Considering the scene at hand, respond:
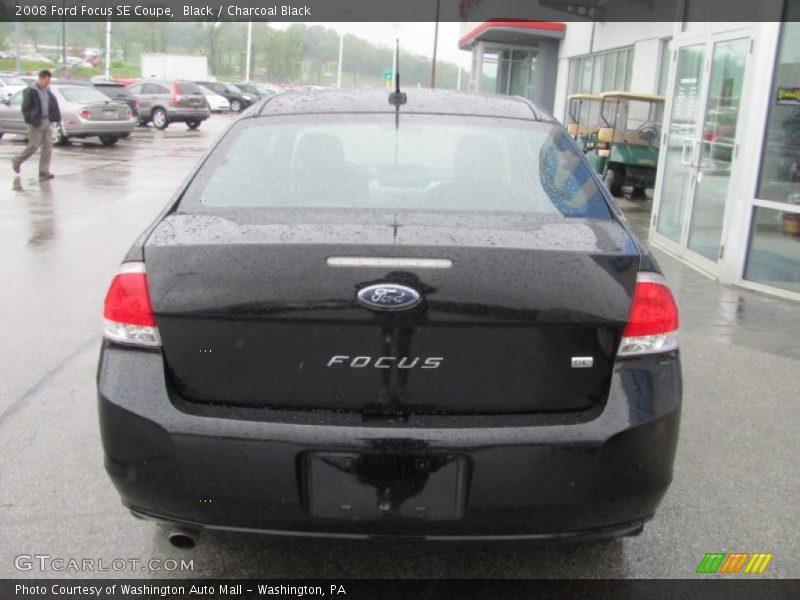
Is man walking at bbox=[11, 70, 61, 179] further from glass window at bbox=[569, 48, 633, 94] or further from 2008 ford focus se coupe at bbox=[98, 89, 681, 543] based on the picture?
glass window at bbox=[569, 48, 633, 94]

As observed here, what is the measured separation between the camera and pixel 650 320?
2498mm

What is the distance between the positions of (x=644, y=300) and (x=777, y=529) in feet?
4.71

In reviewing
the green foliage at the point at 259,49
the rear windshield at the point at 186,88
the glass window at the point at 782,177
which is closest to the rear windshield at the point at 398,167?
the glass window at the point at 782,177

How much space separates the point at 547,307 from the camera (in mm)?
2379

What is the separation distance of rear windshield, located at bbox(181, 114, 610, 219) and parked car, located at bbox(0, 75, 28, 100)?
102 feet

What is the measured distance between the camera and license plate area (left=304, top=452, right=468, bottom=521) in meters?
2.32

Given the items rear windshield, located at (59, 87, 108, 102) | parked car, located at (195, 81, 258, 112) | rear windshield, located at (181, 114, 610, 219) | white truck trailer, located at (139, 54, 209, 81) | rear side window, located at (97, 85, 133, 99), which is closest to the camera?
rear windshield, located at (181, 114, 610, 219)

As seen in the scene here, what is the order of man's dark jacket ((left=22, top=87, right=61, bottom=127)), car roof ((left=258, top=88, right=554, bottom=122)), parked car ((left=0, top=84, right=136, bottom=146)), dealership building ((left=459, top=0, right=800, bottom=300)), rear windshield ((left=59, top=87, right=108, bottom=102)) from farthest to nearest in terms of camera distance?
rear windshield ((left=59, top=87, right=108, bottom=102)), parked car ((left=0, top=84, right=136, bottom=146)), man's dark jacket ((left=22, top=87, right=61, bottom=127)), dealership building ((left=459, top=0, right=800, bottom=300)), car roof ((left=258, top=88, right=554, bottom=122))

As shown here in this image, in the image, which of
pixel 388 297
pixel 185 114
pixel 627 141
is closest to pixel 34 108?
pixel 627 141

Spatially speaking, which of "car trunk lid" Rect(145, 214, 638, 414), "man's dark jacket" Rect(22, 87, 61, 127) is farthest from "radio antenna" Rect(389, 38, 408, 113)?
"man's dark jacket" Rect(22, 87, 61, 127)

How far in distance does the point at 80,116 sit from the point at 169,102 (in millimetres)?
9449

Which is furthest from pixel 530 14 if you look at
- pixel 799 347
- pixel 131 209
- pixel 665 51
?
pixel 799 347

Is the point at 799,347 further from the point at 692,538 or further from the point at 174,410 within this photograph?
the point at 174,410

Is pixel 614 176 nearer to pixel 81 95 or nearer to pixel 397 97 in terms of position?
pixel 397 97
